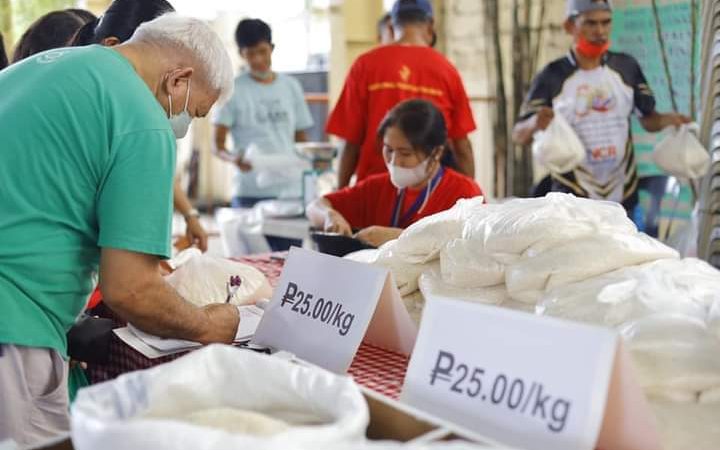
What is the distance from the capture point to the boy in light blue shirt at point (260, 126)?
12.7 ft

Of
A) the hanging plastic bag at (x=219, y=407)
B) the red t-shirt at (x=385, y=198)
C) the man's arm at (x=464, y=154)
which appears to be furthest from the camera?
the man's arm at (x=464, y=154)

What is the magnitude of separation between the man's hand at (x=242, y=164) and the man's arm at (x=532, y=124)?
132cm

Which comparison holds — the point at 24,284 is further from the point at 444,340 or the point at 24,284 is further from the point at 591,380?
the point at 591,380

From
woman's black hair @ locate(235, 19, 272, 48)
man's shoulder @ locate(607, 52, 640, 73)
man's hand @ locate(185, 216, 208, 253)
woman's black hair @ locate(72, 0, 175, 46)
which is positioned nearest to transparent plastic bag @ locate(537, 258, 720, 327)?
woman's black hair @ locate(72, 0, 175, 46)

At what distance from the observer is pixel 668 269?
3.70 feet

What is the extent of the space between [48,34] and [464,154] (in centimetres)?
165

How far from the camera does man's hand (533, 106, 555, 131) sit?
3162 mm

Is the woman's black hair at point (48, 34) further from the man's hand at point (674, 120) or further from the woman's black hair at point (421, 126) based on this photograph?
the man's hand at point (674, 120)

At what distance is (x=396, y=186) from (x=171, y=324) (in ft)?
4.12

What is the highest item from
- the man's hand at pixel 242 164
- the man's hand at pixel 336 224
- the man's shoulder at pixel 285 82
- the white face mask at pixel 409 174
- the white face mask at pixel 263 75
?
the white face mask at pixel 263 75

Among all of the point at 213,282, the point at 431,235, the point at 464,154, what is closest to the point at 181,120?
the point at 213,282

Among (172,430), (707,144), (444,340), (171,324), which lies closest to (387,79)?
(707,144)

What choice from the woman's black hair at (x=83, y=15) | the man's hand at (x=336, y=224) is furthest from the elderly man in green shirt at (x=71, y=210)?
the woman's black hair at (x=83, y=15)

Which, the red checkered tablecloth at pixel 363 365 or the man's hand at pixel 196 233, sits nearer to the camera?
the red checkered tablecloth at pixel 363 365
